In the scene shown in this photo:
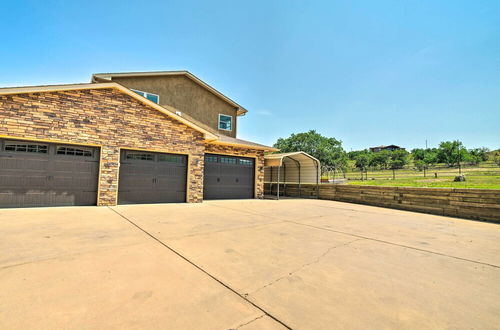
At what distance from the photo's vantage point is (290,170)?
1611 cm

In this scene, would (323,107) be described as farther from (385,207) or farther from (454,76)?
(385,207)

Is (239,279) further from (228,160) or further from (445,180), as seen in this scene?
(445,180)

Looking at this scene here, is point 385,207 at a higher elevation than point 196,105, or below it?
below

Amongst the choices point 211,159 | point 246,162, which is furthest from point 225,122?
point 211,159

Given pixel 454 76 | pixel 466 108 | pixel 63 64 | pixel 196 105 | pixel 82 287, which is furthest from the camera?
pixel 466 108

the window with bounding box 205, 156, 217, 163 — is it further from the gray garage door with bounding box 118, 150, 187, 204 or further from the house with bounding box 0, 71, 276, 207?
the gray garage door with bounding box 118, 150, 187, 204

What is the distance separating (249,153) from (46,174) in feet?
29.6

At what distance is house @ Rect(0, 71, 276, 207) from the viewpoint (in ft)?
23.1

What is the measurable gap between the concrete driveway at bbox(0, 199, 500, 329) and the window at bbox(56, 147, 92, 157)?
3484 mm

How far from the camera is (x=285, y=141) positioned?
49031 millimetres

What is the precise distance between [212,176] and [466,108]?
23.9m

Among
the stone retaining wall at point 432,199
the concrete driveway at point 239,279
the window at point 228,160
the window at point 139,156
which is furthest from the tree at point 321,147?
the concrete driveway at point 239,279

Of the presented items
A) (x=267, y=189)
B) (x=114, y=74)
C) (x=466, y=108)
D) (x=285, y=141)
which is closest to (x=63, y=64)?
(x=114, y=74)

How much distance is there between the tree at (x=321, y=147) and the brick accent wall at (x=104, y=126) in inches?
1417
